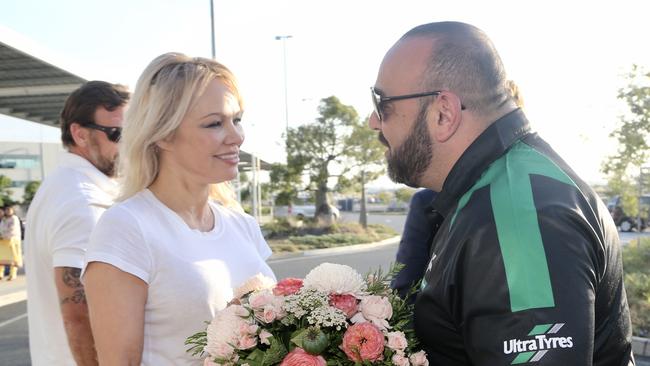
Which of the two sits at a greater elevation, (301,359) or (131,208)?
(131,208)

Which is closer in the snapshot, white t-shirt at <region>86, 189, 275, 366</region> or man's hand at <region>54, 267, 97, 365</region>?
white t-shirt at <region>86, 189, 275, 366</region>

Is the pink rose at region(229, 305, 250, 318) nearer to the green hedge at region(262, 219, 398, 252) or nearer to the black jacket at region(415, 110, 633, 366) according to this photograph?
the black jacket at region(415, 110, 633, 366)

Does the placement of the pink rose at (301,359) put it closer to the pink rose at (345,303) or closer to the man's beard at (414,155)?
the pink rose at (345,303)

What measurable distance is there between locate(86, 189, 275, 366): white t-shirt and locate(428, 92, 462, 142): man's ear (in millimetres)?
1072

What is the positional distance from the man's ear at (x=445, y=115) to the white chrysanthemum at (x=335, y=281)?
19.5 inches

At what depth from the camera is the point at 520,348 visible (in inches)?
45.6

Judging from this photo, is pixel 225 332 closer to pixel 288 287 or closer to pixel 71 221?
pixel 288 287

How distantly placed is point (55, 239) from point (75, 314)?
0.35 m

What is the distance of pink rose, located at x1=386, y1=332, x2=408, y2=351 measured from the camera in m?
1.45

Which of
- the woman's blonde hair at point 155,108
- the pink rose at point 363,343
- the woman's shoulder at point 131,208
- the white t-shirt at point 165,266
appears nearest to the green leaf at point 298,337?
the pink rose at point 363,343

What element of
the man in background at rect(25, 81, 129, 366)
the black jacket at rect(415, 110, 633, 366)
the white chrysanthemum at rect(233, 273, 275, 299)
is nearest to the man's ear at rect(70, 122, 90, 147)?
the man in background at rect(25, 81, 129, 366)

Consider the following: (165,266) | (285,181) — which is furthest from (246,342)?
(285,181)

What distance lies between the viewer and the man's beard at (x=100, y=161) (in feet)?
9.25

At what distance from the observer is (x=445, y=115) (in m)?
1.59
